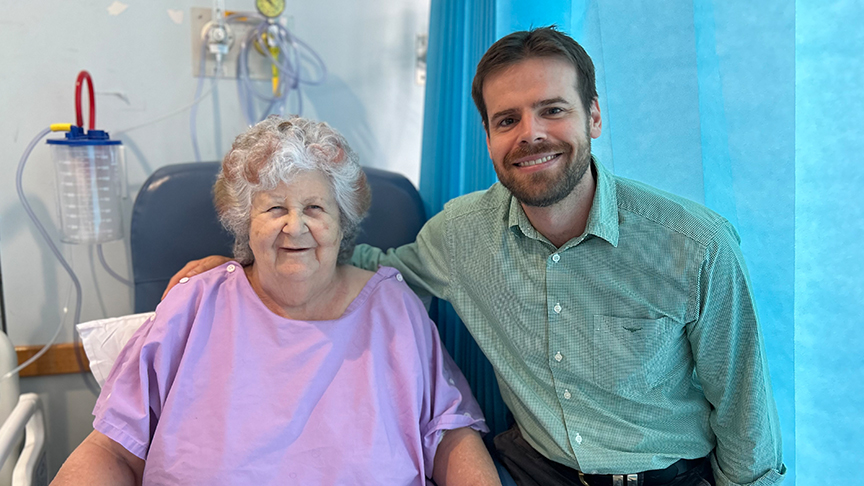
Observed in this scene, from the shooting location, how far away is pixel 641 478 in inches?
50.6

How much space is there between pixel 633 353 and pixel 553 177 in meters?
0.42

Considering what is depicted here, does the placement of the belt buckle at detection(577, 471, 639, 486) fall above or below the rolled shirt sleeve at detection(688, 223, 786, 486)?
below

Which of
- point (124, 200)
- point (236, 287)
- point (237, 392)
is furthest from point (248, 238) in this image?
point (124, 200)

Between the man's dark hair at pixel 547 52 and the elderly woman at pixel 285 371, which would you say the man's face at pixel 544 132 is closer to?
the man's dark hair at pixel 547 52

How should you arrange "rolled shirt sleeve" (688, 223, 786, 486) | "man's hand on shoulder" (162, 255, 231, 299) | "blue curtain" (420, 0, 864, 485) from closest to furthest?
"blue curtain" (420, 0, 864, 485) → "rolled shirt sleeve" (688, 223, 786, 486) → "man's hand on shoulder" (162, 255, 231, 299)

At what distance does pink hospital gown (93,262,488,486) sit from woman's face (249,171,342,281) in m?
0.13

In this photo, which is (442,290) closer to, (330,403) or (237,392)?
(330,403)

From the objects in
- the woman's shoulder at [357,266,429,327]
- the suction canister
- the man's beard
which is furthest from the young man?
the suction canister

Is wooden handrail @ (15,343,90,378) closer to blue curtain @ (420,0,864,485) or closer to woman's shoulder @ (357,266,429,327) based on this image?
woman's shoulder @ (357,266,429,327)

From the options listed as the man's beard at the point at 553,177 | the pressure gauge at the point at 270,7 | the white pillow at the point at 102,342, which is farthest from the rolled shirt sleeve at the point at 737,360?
the pressure gauge at the point at 270,7

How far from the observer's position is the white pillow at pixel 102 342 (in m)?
1.42

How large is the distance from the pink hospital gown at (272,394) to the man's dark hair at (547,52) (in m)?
0.61

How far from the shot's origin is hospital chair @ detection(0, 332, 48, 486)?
141 centimetres

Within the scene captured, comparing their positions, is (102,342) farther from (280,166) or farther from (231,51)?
(231,51)
